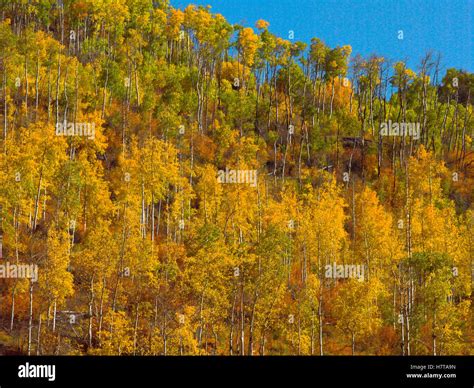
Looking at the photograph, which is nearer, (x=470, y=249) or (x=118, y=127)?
(x=470, y=249)

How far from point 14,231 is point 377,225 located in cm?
2676

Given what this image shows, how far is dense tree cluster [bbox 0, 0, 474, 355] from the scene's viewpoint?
127 feet

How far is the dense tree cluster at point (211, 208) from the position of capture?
38594 millimetres

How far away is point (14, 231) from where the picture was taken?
40.9 meters

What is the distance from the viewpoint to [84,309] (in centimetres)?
4206

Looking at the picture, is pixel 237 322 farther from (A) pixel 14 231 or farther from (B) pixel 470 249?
(B) pixel 470 249

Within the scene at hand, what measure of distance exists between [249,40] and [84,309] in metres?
54.7

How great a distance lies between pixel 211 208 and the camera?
5362 centimetres

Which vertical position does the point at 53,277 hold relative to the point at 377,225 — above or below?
below

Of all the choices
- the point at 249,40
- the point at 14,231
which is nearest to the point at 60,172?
the point at 14,231

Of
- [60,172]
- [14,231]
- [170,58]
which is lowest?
[14,231]
